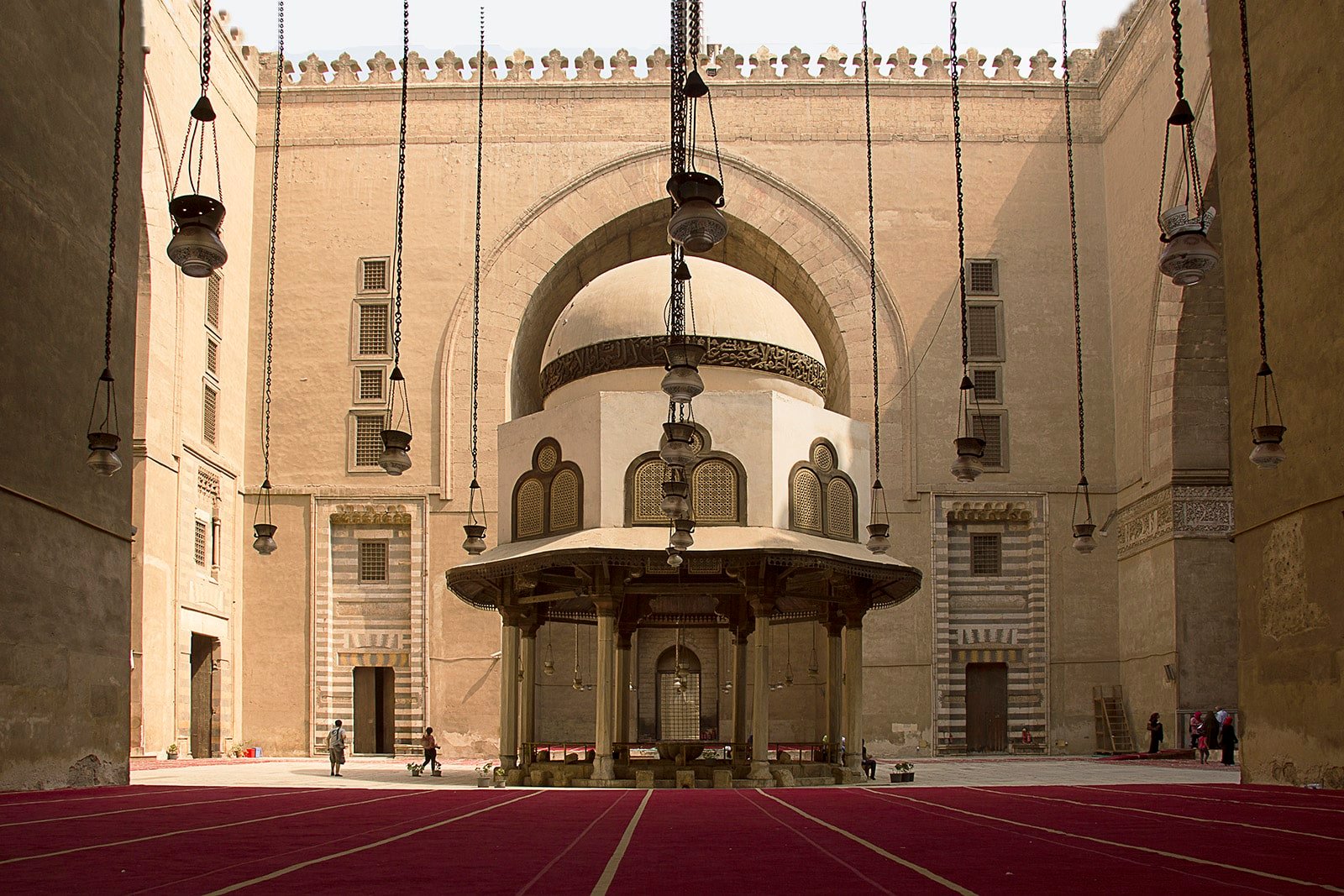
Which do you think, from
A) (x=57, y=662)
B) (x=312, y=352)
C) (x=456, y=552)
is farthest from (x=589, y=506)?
(x=312, y=352)

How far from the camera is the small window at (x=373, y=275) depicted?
27.7 m

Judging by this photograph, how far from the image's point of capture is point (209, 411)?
25.7 meters

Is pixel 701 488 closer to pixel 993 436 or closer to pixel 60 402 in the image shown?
pixel 60 402

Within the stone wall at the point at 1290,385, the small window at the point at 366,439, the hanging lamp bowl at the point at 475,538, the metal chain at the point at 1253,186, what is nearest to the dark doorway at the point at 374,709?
the small window at the point at 366,439

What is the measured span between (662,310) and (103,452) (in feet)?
21.6

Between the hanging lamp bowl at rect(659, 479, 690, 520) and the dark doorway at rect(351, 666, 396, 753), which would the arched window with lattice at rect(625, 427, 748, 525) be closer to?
the hanging lamp bowl at rect(659, 479, 690, 520)

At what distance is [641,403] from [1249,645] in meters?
6.67

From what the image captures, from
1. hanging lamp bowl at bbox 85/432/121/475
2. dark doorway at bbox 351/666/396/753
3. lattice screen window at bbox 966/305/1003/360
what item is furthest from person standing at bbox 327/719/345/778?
lattice screen window at bbox 966/305/1003/360

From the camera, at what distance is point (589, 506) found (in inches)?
623

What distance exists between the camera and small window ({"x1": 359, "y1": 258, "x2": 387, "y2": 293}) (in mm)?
27741

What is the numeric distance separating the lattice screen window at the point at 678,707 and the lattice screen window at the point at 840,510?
1169 cm

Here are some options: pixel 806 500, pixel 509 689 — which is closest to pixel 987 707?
pixel 806 500

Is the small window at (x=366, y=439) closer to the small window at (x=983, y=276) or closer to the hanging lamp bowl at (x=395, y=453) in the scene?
the small window at (x=983, y=276)

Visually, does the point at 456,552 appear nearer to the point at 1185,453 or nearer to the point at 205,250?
the point at 1185,453
